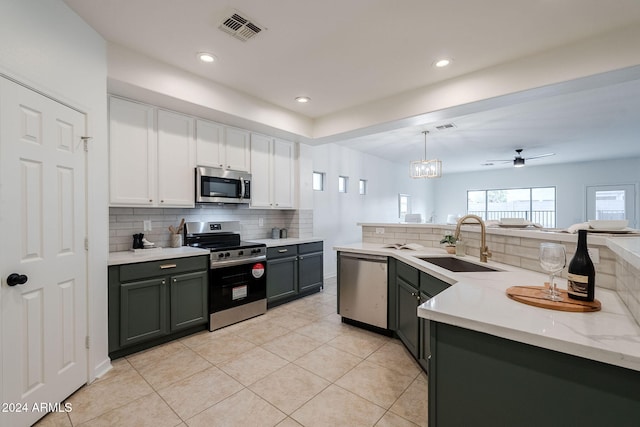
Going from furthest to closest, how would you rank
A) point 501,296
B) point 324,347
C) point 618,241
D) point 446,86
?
point 446,86
point 324,347
point 501,296
point 618,241

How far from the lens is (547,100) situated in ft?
11.8

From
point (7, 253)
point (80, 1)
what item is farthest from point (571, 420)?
point (80, 1)

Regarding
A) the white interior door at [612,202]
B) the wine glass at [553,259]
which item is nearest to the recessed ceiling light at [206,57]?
the wine glass at [553,259]

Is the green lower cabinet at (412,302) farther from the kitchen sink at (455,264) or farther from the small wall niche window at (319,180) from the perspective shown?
the small wall niche window at (319,180)

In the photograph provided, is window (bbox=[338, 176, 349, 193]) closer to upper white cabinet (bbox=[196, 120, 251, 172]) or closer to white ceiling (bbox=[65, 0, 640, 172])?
white ceiling (bbox=[65, 0, 640, 172])

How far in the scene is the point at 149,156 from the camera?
2.97m

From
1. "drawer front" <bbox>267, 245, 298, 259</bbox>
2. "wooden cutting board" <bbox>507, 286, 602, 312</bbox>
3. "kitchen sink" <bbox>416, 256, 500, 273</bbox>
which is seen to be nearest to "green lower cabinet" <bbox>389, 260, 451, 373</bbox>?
"kitchen sink" <bbox>416, 256, 500, 273</bbox>

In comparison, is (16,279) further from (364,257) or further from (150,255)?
(364,257)

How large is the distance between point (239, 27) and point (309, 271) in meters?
3.23

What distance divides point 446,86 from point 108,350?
4.10m

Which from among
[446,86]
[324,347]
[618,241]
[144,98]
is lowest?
[324,347]

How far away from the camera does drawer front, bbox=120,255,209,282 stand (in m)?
2.53

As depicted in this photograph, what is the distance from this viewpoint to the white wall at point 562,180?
23.7 feet

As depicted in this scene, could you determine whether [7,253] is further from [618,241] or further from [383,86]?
[383,86]
